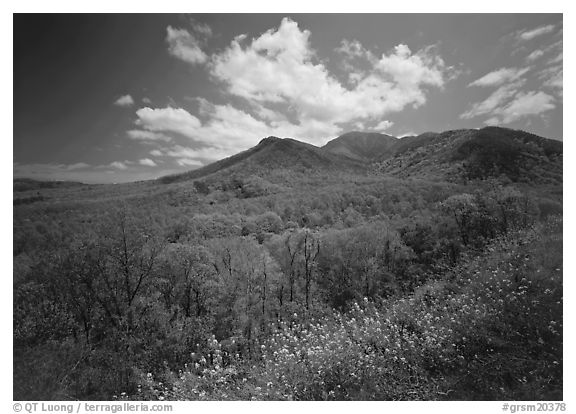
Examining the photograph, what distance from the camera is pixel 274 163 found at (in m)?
60.0

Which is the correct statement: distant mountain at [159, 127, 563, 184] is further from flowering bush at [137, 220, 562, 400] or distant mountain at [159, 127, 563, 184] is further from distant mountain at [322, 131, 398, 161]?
distant mountain at [322, 131, 398, 161]

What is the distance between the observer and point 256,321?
27.4 ft

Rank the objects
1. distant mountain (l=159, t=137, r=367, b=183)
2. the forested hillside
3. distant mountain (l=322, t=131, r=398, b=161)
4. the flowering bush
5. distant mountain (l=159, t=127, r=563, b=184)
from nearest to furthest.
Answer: the flowering bush → the forested hillside → distant mountain (l=159, t=127, r=563, b=184) → distant mountain (l=159, t=137, r=367, b=183) → distant mountain (l=322, t=131, r=398, b=161)

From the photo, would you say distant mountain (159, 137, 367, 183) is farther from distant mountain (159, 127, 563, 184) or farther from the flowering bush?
the flowering bush

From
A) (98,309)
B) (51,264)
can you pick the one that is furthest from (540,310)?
(51,264)

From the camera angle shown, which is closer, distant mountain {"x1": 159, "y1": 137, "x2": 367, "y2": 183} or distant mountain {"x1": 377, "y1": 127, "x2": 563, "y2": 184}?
distant mountain {"x1": 377, "y1": 127, "x2": 563, "y2": 184}

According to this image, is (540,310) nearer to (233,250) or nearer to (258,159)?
(233,250)

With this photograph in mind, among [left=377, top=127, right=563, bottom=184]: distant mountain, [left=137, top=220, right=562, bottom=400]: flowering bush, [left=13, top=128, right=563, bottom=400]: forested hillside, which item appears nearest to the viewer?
[left=137, top=220, right=562, bottom=400]: flowering bush

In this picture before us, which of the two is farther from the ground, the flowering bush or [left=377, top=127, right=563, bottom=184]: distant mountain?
[left=377, top=127, right=563, bottom=184]: distant mountain

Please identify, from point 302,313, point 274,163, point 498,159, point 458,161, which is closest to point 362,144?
point 458,161

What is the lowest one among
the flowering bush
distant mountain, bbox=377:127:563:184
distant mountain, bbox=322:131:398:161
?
the flowering bush

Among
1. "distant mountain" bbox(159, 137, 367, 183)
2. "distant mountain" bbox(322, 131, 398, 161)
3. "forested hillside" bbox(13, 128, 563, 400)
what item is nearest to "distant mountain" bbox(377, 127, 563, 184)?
"distant mountain" bbox(159, 137, 367, 183)

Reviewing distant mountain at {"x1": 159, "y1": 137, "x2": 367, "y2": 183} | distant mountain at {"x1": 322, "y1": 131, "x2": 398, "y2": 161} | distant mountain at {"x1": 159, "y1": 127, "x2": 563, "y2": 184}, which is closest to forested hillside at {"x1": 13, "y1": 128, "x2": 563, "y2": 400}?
distant mountain at {"x1": 159, "y1": 127, "x2": 563, "y2": 184}

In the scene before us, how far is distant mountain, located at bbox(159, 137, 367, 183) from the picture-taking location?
53.6m
